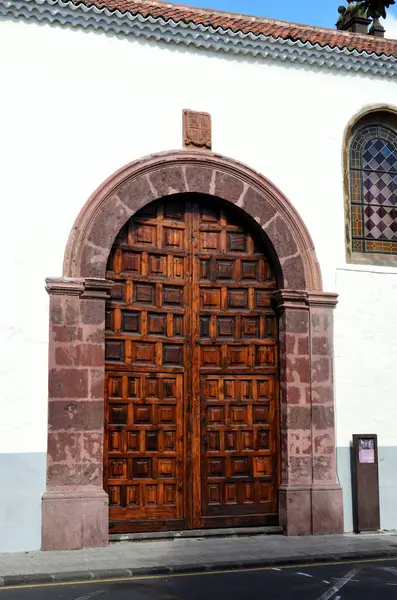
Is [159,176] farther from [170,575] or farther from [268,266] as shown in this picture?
[170,575]

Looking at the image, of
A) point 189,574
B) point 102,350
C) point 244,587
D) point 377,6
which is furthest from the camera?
point 102,350

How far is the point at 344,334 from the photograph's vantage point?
12.8 meters

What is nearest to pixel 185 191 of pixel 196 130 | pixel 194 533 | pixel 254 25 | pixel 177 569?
pixel 196 130

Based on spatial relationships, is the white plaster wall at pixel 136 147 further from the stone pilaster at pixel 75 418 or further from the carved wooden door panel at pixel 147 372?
the carved wooden door panel at pixel 147 372

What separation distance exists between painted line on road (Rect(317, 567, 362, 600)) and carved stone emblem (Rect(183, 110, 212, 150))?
18.5 ft

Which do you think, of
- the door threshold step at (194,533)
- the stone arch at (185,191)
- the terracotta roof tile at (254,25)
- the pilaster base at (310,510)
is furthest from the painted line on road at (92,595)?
the terracotta roof tile at (254,25)

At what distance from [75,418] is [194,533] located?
7.07ft

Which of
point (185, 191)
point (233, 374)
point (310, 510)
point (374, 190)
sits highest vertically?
point (374, 190)

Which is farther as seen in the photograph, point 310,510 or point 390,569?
point 310,510

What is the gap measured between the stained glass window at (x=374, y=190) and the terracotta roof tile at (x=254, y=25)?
49.0 inches

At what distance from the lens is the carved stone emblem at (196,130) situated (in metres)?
12.2

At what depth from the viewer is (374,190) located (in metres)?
13.5

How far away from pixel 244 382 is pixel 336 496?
190 centimetres

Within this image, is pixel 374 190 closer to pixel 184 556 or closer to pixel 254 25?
pixel 254 25
